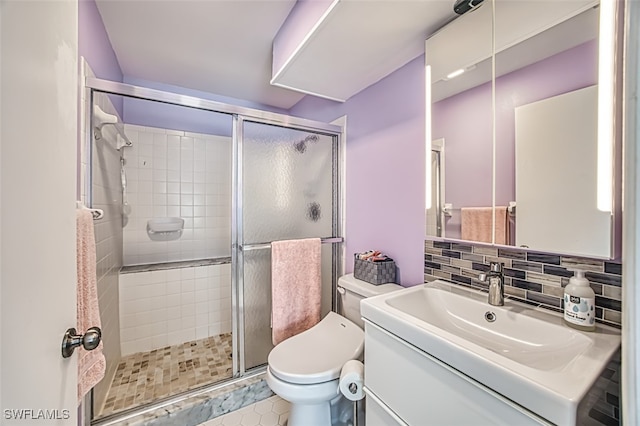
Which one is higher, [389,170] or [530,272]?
[389,170]

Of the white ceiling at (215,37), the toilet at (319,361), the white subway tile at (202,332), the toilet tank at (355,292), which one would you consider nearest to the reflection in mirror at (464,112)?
the white ceiling at (215,37)

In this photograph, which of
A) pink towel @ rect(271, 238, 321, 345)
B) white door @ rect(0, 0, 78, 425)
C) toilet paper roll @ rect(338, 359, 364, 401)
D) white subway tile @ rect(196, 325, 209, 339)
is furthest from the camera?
white subway tile @ rect(196, 325, 209, 339)

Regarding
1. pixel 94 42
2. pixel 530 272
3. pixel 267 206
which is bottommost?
pixel 530 272

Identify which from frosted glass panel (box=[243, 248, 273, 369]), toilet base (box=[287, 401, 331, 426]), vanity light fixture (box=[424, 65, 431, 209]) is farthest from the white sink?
frosted glass panel (box=[243, 248, 273, 369])

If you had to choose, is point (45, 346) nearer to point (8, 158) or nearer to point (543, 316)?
point (8, 158)

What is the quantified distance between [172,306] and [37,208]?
86.2 inches

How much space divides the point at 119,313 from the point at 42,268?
203 centimetres

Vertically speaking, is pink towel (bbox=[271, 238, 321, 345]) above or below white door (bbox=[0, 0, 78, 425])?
below

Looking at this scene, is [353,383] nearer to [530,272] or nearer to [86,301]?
[530,272]

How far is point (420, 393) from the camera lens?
0.81 metres

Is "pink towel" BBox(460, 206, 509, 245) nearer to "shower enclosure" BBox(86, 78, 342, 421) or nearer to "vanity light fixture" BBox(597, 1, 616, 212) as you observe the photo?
"vanity light fixture" BBox(597, 1, 616, 212)

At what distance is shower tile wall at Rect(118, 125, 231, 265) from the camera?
2348 mm

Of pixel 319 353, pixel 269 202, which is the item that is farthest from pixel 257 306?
pixel 269 202

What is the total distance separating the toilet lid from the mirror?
0.75 m
